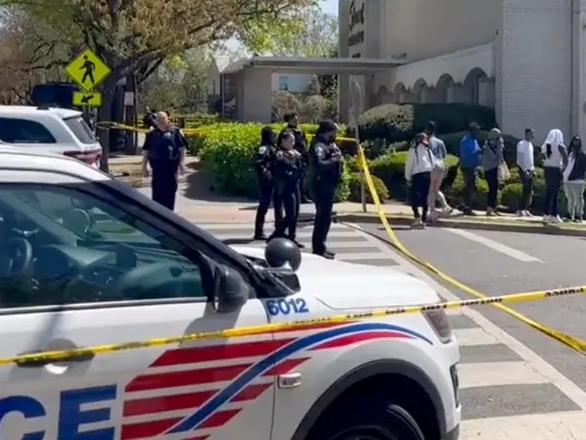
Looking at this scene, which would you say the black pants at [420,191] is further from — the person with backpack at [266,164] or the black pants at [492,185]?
the person with backpack at [266,164]

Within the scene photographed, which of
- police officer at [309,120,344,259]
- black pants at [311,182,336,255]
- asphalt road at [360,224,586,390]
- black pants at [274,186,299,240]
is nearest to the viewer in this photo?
asphalt road at [360,224,586,390]

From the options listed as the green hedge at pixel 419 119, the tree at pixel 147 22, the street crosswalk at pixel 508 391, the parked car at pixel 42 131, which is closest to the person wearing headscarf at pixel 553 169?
the parked car at pixel 42 131

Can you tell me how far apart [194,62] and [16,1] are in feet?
146

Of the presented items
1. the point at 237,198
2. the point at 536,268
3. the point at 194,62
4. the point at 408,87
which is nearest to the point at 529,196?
the point at 237,198

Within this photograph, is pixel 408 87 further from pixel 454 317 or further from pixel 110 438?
pixel 110 438

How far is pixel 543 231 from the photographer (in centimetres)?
1861

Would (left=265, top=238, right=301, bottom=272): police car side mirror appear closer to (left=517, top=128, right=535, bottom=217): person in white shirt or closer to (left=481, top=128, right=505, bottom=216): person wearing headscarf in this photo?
(left=481, top=128, right=505, bottom=216): person wearing headscarf

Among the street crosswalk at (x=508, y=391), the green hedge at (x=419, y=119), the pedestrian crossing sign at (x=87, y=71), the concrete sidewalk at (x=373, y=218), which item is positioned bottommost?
the street crosswalk at (x=508, y=391)

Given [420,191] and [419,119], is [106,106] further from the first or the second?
[420,191]

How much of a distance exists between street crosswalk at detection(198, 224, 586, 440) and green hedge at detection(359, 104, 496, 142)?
1777 centimetres

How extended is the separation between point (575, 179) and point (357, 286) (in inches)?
615

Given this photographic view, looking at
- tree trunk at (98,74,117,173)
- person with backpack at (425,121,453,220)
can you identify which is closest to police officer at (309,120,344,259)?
person with backpack at (425,121,453,220)

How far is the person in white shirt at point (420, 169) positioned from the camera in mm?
18016

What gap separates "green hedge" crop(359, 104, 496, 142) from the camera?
1103 inches
